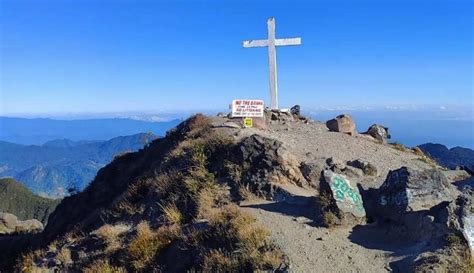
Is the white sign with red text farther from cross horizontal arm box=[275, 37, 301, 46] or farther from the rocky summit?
cross horizontal arm box=[275, 37, 301, 46]

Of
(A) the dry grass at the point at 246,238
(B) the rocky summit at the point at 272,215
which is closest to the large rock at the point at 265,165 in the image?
(B) the rocky summit at the point at 272,215

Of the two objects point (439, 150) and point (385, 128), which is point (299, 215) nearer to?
point (385, 128)

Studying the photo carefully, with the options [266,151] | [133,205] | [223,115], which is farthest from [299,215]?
[223,115]

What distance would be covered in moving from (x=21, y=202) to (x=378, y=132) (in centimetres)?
11974

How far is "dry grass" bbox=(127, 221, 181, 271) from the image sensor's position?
1147 cm

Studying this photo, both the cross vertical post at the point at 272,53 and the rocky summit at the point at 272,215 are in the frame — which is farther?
the cross vertical post at the point at 272,53

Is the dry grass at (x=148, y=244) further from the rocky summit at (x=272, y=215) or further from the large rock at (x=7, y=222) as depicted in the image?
the large rock at (x=7, y=222)

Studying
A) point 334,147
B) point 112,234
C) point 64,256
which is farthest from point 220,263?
point 334,147

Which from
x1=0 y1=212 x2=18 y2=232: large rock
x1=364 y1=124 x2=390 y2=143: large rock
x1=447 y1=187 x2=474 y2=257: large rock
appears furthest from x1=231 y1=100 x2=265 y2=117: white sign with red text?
x1=0 y1=212 x2=18 y2=232: large rock

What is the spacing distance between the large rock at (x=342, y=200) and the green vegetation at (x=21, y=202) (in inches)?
4410

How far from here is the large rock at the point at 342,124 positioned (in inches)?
896

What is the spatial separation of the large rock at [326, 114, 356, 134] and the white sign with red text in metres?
5.17

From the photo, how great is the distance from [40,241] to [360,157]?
1527 cm

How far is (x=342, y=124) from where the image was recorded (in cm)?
2291
